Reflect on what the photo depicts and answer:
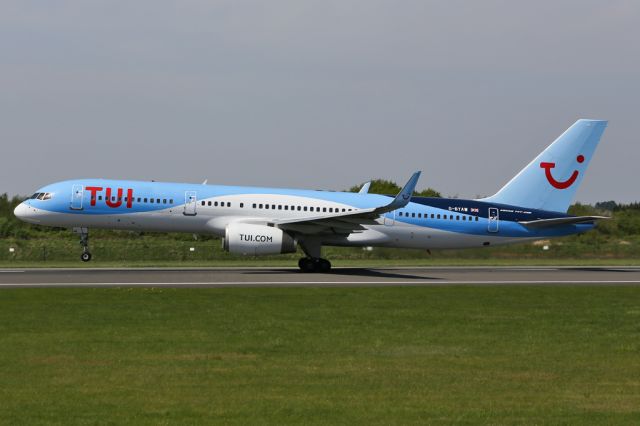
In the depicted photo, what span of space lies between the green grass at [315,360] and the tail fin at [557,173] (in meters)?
17.6

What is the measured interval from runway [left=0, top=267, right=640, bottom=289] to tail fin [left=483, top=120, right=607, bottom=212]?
3.35 metres

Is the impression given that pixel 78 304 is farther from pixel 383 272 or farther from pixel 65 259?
pixel 65 259

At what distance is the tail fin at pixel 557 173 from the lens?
4338 cm

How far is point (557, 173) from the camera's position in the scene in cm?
4359

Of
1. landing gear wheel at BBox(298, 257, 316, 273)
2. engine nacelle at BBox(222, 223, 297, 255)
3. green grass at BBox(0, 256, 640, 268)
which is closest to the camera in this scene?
engine nacelle at BBox(222, 223, 297, 255)

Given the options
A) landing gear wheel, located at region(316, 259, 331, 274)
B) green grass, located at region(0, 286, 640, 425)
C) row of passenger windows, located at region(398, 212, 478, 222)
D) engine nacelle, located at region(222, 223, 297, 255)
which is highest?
row of passenger windows, located at region(398, 212, 478, 222)

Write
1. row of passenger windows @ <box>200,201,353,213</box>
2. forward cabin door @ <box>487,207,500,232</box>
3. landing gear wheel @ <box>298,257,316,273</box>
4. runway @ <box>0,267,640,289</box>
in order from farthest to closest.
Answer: forward cabin door @ <box>487,207,500,232</box>, landing gear wheel @ <box>298,257,316,273</box>, row of passenger windows @ <box>200,201,353,213</box>, runway @ <box>0,267,640,289</box>

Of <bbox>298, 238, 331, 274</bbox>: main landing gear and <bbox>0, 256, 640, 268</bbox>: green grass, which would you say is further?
<bbox>0, 256, 640, 268</bbox>: green grass

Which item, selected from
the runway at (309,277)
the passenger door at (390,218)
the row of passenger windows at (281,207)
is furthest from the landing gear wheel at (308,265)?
the passenger door at (390,218)

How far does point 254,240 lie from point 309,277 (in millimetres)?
3067

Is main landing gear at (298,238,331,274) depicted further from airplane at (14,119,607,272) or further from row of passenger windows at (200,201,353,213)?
row of passenger windows at (200,201,353,213)

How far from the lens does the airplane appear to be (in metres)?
38.6

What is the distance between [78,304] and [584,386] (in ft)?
47.6

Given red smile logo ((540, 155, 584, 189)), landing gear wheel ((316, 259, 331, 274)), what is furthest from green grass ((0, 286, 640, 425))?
red smile logo ((540, 155, 584, 189))
